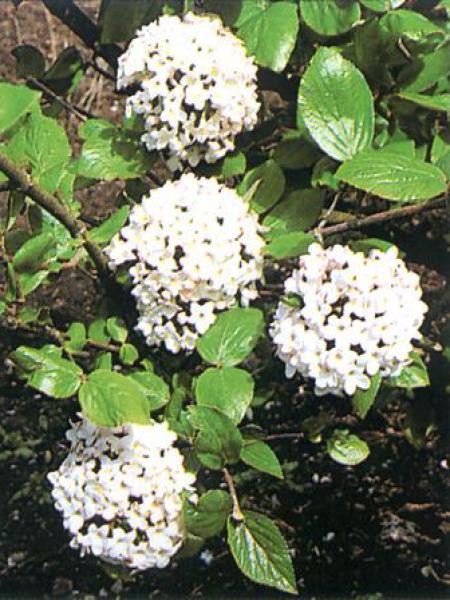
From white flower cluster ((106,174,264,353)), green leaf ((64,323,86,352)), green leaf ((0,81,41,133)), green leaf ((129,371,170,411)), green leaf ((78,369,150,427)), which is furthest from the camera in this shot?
green leaf ((64,323,86,352))

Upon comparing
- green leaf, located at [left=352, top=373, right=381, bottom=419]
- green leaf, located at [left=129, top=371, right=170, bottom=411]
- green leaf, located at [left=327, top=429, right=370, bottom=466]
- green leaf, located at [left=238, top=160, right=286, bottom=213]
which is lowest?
green leaf, located at [left=327, top=429, right=370, bottom=466]

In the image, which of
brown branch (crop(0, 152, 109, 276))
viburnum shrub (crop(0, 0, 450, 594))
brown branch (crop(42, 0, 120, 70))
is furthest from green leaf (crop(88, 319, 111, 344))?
brown branch (crop(42, 0, 120, 70))

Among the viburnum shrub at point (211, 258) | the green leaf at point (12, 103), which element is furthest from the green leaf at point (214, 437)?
the green leaf at point (12, 103)

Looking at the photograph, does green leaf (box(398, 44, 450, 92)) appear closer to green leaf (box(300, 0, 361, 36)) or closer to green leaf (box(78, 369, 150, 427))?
green leaf (box(300, 0, 361, 36))

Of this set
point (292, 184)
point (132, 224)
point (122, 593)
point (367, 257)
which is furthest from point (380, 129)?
point (122, 593)

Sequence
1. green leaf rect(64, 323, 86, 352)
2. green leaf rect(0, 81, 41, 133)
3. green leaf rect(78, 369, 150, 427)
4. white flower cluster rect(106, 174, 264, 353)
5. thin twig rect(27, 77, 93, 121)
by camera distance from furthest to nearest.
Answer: thin twig rect(27, 77, 93, 121), green leaf rect(64, 323, 86, 352), white flower cluster rect(106, 174, 264, 353), green leaf rect(78, 369, 150, 427), green leaf rect(0, 81, 41, 133)

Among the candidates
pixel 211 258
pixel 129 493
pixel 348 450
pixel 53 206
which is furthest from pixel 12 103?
pixel 348 450
